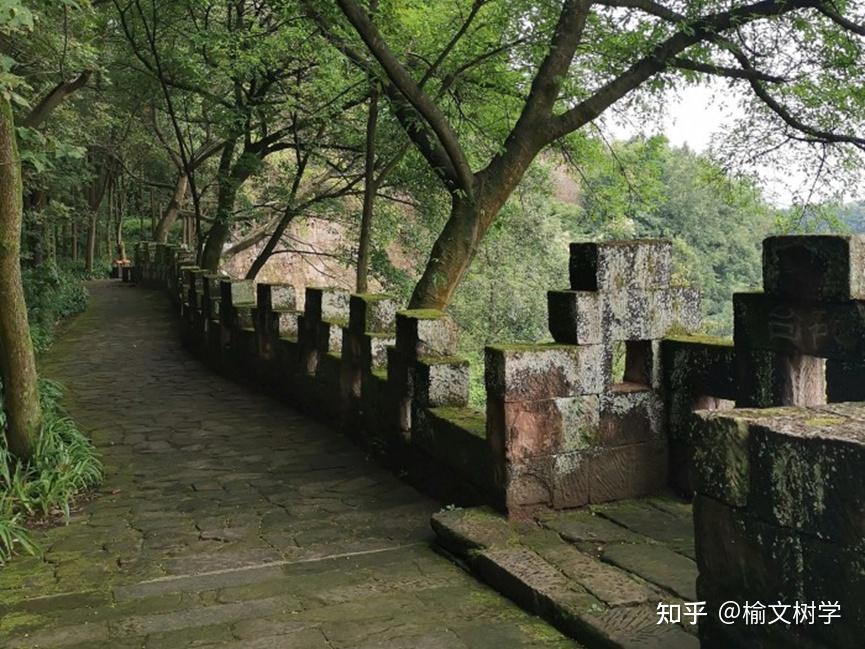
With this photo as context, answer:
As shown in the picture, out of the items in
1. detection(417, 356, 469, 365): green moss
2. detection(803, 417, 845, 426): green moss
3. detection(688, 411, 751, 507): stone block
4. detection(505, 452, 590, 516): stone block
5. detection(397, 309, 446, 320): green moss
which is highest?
detection(397, 309, 446, 320): green moss

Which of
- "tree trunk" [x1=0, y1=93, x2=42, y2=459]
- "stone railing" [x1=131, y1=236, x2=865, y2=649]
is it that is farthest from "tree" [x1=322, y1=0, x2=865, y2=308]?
"tree trunk" [x1=0, y1=93, x2=42, y2=459]

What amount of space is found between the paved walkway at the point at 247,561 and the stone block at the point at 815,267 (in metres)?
1.90

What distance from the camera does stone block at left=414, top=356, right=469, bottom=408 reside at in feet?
17.8

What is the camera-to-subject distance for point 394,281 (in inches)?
662

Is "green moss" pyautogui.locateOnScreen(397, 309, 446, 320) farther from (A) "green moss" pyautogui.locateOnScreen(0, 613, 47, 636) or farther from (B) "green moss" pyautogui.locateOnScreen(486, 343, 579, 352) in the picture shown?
(A) "green moss" pyautogui.locateOnScreen(0, 613, 47, 636)

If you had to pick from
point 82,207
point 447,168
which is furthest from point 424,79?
point 82,207

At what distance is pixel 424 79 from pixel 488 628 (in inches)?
271

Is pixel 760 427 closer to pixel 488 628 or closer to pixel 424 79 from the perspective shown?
pixel 488 628

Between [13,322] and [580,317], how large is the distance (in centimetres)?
390

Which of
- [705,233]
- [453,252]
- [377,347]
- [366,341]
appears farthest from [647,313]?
[705,233]

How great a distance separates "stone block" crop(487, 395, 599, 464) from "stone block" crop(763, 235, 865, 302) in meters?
1.22

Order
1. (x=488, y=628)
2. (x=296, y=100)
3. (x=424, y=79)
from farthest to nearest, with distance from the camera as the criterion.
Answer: (x=296, y=100), (x=424, y=79), (x=488, y=628)

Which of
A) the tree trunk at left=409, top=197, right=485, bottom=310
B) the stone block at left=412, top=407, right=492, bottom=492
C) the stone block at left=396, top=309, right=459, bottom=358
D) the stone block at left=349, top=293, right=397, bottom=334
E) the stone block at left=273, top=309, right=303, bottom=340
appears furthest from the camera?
the stone block at left=273, top=309, right=303, bottom=340

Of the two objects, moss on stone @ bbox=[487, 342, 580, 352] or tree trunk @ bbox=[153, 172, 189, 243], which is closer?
moss on stone @ bbox=[487, 342, 580, 352]
